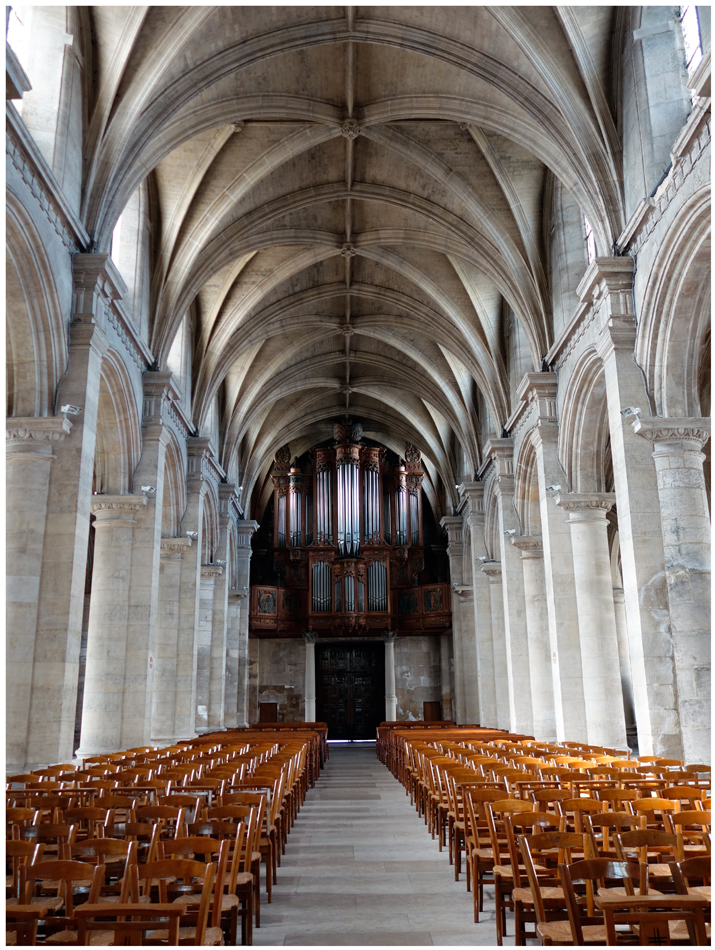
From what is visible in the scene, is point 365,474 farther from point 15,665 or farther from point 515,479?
point 15,665

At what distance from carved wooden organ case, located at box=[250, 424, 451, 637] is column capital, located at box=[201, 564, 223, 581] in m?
7.76

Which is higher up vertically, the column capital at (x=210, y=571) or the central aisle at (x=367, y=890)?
the column capital at (x=210, y=571)

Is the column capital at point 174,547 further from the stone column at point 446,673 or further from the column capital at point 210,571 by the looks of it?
the stone column at point 446,673

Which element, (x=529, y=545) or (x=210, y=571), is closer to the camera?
(x=529, y=545)

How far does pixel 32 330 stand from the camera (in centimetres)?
1252

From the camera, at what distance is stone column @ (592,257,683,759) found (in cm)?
1212

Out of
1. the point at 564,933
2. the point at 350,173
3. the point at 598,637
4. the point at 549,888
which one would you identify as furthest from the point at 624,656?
the point at 564,933

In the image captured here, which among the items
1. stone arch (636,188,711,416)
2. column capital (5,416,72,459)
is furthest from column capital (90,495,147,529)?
stone arch (636,188,711,416)

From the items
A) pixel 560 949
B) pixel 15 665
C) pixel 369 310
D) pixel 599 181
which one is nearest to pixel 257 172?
pixel 599 181

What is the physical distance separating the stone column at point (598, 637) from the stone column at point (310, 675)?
20.5m

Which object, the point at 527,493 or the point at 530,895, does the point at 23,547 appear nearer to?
the point at 530,895

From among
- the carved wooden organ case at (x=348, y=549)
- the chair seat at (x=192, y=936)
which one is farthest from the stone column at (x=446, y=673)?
the chair seat at (x=192, y=936)

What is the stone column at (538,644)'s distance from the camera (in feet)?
66.3

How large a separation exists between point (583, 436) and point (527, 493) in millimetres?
4906
